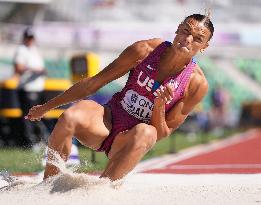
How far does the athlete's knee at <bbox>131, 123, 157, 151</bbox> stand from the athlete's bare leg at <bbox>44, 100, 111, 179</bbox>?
340 millimetres

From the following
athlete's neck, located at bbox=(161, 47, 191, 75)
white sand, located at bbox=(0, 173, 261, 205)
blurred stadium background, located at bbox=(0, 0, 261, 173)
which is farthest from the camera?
blurred stadium background, located at bbox=(0, 0, 261, 173)

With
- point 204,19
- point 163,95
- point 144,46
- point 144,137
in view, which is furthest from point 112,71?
point 204,19

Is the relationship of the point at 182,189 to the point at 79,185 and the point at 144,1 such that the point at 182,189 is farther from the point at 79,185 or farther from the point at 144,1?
the point at 144,1

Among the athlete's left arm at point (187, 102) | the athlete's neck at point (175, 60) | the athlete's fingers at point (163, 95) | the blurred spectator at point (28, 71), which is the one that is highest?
the athlete's neck at point (175, 60)

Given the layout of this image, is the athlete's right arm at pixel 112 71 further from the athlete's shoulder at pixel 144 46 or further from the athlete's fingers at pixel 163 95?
the athlete's fingers at pixel 163 95

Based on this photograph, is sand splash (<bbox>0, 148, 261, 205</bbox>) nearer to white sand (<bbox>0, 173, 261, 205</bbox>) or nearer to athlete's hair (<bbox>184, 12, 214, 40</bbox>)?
white sand (<bbox>0, 173, 261, 205</bbox>)

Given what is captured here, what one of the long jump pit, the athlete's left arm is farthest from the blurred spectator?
the athlete's left arm

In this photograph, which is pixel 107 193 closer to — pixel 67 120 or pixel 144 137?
pixel 144 137

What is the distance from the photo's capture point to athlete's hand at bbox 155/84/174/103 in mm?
5109

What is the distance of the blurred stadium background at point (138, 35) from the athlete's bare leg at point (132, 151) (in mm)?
19897

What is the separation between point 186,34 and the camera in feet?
17.0

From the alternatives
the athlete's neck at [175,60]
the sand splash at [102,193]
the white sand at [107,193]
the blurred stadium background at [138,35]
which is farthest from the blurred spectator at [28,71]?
the blurred stadium background at [138,35]

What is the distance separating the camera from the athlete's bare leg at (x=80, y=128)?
5.16 m

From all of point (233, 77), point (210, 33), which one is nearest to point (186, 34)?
point (210, 33)
